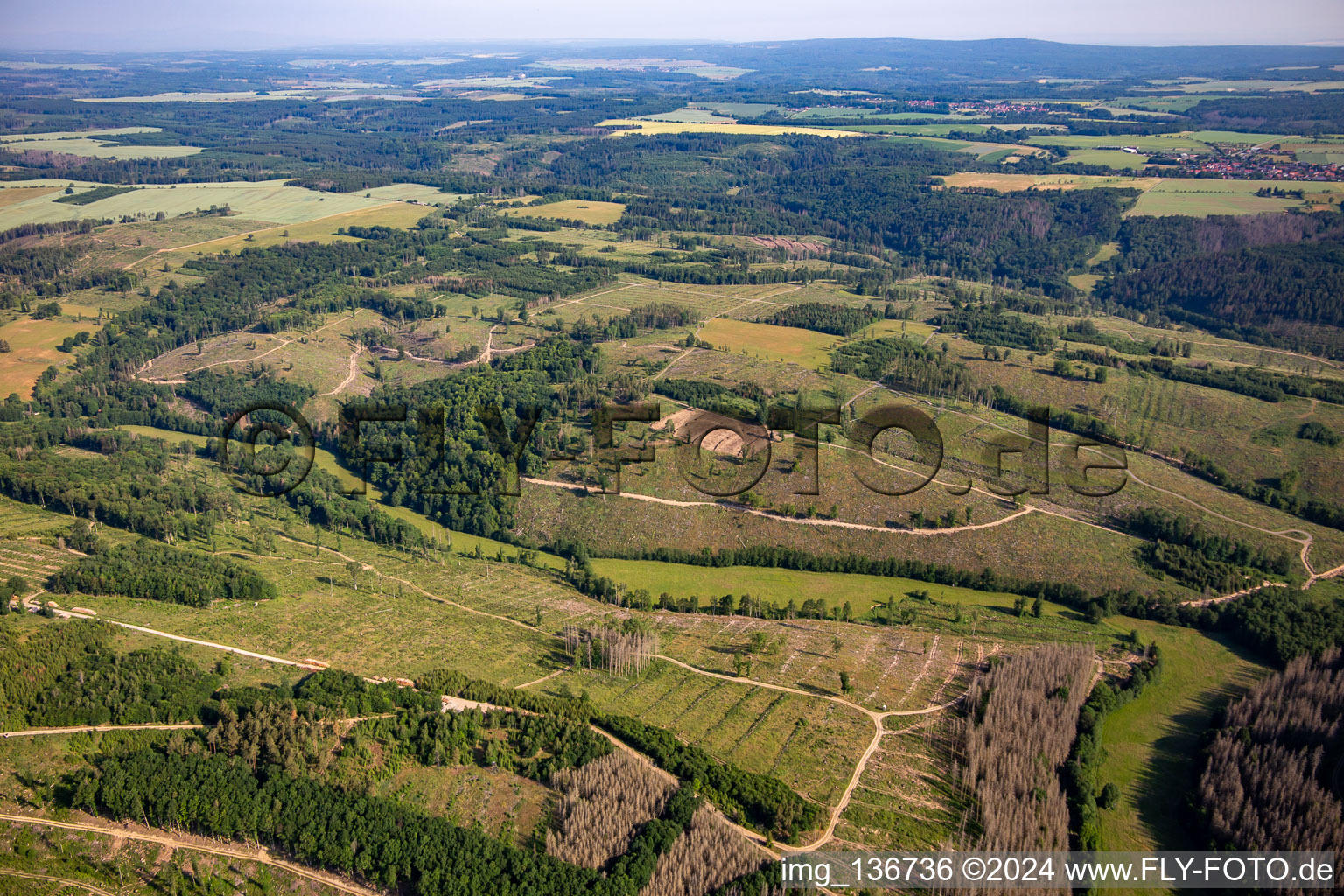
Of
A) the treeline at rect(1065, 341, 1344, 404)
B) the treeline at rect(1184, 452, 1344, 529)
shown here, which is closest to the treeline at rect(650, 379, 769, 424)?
the treeline at rect(1184, 452, 1344, 529)

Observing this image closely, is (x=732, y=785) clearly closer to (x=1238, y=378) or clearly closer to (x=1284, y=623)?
(x=1284, y=623)

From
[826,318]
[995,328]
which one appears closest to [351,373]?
[826,318]

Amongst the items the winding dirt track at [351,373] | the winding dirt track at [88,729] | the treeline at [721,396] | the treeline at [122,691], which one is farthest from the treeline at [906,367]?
the winding dirt track at [88,729]

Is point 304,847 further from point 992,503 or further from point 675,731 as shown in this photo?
point 992,503

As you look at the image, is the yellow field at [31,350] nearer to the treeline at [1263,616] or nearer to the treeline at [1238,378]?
the treeline at [1263,616]

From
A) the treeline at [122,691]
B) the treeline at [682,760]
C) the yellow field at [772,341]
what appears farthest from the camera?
the yellow field at [772,341]

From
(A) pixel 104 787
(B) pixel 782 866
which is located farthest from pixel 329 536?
(B) pixel 782 866
